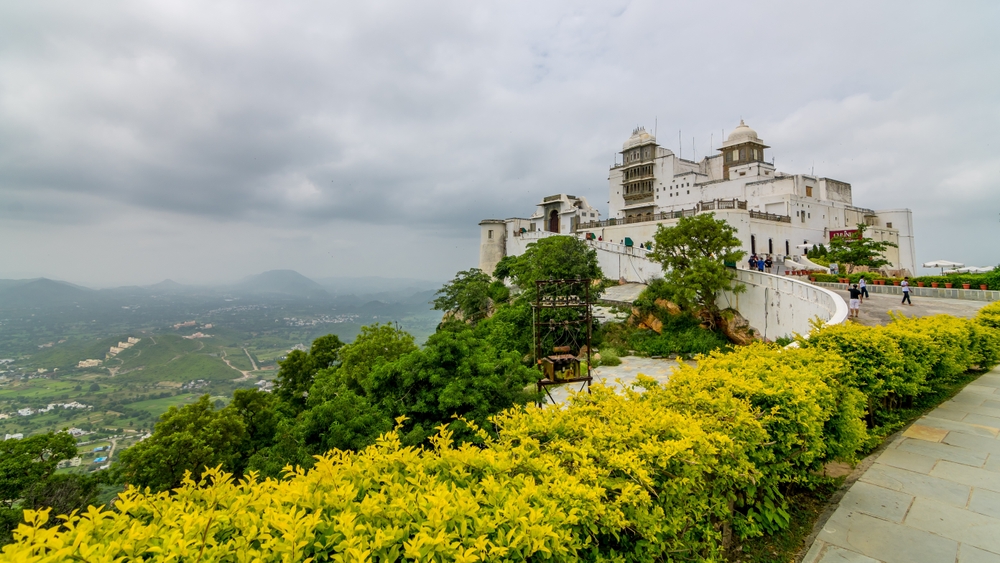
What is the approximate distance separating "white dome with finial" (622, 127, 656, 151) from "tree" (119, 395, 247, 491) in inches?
1759

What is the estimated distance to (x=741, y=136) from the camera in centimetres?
4422

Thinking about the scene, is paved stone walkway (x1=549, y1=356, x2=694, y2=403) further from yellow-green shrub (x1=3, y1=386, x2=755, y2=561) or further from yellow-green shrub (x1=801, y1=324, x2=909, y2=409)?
yellow-green shrub (x1=3, y1=386, x2=755, y2=561)

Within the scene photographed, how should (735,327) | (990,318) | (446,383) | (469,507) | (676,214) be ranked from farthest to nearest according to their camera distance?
(676,214) → (735,327) → (990,318) → (446,383) → (469,507)

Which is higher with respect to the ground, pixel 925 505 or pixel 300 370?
pixel 925 505

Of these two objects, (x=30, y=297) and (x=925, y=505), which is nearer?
(x=925, y=505)

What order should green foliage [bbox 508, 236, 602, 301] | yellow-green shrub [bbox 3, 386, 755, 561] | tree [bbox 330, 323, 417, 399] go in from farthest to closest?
green foliage [bbox 508, 236, 602, 301] → tree [bbox 330, 323, 417, 399] → yellow-green shrub [bbox 3, 386, 755, 561]

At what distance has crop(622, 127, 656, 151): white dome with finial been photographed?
153 feet

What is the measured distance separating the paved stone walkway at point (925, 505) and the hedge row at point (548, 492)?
1.63ft

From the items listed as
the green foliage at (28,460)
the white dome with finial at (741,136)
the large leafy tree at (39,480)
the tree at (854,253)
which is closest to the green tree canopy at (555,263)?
the large leafy tree at (39,480)

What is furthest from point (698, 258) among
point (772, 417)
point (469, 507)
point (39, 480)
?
point (39, 480)

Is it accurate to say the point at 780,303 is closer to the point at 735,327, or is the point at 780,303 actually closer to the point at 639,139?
the point at 735,327

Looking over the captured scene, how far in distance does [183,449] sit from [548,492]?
1384 cm

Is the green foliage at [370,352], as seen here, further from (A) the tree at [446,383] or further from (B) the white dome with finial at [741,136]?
(B) the white dome with finial at [741,136]

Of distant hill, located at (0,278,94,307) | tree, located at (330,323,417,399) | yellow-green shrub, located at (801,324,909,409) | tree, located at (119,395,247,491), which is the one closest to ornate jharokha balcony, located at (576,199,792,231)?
tree, located at (330,323,417,399)
